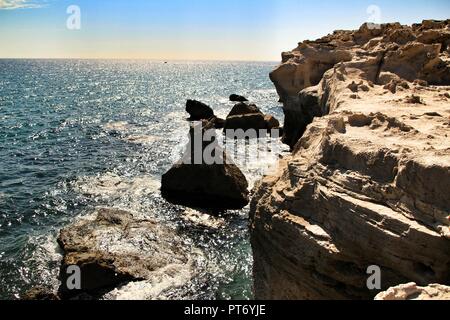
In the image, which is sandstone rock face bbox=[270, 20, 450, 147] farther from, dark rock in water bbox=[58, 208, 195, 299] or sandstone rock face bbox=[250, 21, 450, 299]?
dark rock in water bbox=[58, 208, 195, 299]

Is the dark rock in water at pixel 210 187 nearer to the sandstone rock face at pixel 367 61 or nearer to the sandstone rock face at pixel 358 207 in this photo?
the sandstone rock face at pixel 367 61

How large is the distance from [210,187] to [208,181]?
0.45 metres

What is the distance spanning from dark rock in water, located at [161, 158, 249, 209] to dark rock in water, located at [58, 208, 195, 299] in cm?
409

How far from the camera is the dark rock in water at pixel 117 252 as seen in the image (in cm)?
1947

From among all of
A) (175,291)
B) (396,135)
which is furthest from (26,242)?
(396,135)

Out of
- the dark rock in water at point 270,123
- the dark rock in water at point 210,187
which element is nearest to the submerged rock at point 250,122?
the dark rock in water at point 270,123

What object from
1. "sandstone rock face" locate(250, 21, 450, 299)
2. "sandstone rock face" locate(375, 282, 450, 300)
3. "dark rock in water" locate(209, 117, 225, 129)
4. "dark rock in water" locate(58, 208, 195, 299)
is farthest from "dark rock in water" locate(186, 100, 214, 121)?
"sandstone rock face" locate(375, 282, 450, 300)

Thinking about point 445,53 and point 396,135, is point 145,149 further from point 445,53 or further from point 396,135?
point 396,135

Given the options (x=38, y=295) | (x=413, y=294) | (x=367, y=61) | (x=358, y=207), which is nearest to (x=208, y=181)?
(x=367, y=61)

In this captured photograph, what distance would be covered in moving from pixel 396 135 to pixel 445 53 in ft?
67.1

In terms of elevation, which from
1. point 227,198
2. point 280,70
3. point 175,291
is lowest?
point 175,291

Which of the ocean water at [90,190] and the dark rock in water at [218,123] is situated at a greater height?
the dark rock in water at [218,123]

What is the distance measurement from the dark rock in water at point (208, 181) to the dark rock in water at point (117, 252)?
166 inches
